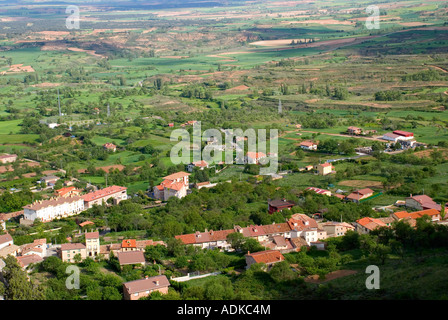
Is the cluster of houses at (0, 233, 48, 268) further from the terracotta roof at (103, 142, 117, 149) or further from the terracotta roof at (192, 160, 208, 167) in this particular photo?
the terracotta roof at (103, 142, 117, 149)

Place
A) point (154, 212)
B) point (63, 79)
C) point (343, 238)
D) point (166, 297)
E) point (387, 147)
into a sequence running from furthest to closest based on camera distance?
point (63, 79) < point (387, 147) < point (154, 212) < point (343, 238) < point (166, 297)

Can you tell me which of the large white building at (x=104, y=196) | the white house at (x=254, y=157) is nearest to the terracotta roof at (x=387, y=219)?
the white house at (x=254, y=157)

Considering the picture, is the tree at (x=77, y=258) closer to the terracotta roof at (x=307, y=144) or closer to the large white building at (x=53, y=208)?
the large white building at (x=53, y=208)

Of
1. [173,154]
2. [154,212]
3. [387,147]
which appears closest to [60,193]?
[154,212]

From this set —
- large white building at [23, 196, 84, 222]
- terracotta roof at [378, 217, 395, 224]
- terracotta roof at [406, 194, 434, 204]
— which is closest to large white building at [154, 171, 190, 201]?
large white building at [23, 196, 84, 222]

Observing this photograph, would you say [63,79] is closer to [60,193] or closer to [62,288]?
[60,193]

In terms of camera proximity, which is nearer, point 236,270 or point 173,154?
point 236,270
